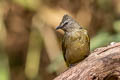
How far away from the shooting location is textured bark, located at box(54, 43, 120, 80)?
491 cm

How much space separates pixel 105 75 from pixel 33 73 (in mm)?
3495

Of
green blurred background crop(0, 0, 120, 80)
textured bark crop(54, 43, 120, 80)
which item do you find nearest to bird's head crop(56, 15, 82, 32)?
textured bark crop(54, 43, 120, 80)

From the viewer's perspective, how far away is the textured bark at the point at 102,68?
4.91 meters

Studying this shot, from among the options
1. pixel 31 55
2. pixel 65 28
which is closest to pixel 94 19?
pixel 31 55

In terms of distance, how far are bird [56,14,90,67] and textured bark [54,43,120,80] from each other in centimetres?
28

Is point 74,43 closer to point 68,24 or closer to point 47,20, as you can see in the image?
point 68,24

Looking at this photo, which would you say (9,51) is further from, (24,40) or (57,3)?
(57,3)

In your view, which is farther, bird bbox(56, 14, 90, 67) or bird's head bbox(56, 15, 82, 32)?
bird's head bbox(56, 15, 82, 32)

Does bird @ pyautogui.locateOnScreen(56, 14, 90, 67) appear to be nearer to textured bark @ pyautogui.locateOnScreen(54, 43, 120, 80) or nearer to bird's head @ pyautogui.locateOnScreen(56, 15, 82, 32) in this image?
bird's head @ pyautogui.locateOnScreen(56, 15, 82, 32)

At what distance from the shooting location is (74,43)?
211 inches

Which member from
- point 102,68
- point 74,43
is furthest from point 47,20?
point 102,68

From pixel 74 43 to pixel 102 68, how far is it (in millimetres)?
629

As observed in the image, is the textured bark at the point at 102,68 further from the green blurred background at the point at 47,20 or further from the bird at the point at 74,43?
the green blurred background at the point at 47,20

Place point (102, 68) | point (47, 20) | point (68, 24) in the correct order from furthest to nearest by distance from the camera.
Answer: point (47, 20)
point (68, 24)
point (102, 68)
